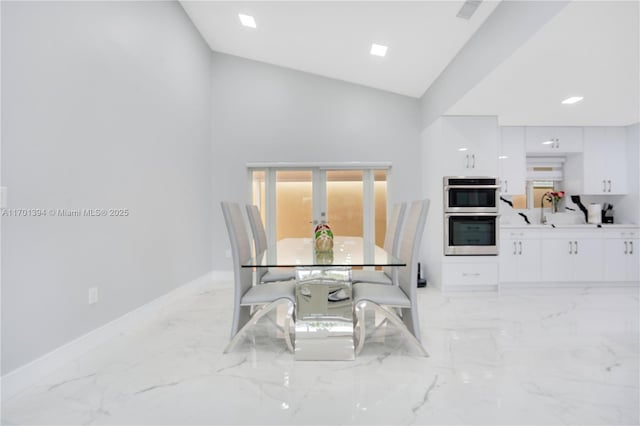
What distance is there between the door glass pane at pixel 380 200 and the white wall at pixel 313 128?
0.16 meters

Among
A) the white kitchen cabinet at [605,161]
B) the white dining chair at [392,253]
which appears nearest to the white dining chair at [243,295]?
the white dining chair at [392,253]

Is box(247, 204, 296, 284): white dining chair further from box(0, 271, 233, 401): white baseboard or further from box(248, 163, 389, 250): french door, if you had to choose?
box(248, 163, 389, 250): french door

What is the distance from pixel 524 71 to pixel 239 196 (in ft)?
12.3

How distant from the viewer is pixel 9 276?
1895 mm

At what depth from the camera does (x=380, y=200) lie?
5375 mm

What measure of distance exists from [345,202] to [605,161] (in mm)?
3474

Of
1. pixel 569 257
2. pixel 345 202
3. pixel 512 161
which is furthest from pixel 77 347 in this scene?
pixel 569 257

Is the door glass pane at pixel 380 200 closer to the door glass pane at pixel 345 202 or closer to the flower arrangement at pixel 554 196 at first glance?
the door glass pane at pixel 345 202

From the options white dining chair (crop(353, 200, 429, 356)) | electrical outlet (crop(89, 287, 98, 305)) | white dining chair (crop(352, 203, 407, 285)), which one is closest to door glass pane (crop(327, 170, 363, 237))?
white dining chair (crop(352, 203, 407, 285))

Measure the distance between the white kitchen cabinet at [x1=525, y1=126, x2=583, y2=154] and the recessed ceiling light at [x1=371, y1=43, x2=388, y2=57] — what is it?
221 cm

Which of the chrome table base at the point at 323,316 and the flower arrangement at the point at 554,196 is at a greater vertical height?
the flower arrangement at the point at 554,196

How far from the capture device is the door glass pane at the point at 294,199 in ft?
17.5

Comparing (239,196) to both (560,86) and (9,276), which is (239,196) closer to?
(9,276)

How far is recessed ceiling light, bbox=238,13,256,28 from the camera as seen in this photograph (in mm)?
4010
